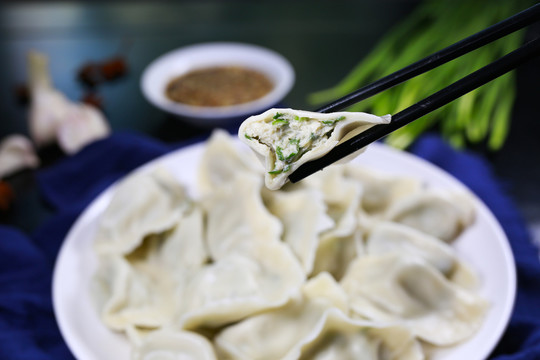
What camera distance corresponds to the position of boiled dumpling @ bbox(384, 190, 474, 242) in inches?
69.0

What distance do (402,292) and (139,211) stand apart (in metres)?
0.91

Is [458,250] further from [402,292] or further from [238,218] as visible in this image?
[238,218]

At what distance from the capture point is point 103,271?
68.7 inches

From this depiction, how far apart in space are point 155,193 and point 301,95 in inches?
51.7

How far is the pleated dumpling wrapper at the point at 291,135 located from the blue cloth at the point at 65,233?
973 millimetres

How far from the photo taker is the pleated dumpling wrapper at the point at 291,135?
961 mm

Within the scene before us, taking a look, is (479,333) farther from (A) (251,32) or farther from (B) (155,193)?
(A) (251,32)

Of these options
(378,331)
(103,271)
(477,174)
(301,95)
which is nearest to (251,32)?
(301,95)

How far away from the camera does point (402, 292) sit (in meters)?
1.63

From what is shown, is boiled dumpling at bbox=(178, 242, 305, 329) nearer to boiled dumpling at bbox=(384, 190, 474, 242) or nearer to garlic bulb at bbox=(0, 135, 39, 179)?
boiled dumpling at bbox=(384, 190, 474, 242)

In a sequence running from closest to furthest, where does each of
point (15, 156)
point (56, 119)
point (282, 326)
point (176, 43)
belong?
1. point (282, 326)
2. point (15, 156)
3. point (56, 119)
4. point (176, 43)

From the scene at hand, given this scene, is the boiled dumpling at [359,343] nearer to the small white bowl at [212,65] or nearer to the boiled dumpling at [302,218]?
the boiled dumpling at [302,218]

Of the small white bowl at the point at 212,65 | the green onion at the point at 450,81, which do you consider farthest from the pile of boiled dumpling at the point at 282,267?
the green onion at the point at 450,81

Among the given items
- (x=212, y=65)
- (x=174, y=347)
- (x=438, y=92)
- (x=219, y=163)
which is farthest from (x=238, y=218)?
(x=212, y=65)
